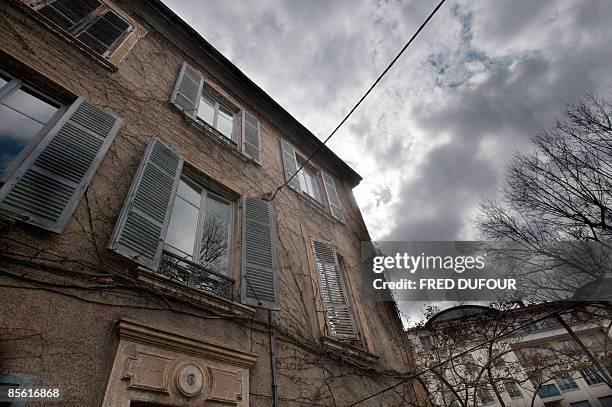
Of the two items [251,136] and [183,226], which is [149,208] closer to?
[183,226]

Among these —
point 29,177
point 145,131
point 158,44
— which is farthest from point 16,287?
point 158,44

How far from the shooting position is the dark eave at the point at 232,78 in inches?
265

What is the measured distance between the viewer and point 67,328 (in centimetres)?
233

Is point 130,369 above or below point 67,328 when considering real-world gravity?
below

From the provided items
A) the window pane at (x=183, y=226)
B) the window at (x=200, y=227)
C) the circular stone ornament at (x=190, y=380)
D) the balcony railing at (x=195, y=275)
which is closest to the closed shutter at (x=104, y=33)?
the window at (x=200, y=227)

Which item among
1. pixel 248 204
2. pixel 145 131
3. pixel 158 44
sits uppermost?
pixel 158 44

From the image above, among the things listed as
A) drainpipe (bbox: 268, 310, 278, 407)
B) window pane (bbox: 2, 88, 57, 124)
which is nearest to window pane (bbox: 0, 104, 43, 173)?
window pane (bbox: 2, 88, 57, 124)

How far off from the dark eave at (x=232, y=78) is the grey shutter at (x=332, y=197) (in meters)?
0.65

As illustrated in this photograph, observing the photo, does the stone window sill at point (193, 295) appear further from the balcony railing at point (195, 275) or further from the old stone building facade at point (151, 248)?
the balcony railing at point (195, 275)

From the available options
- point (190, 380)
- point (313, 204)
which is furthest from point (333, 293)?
point (190, 380)

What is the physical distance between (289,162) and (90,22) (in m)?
4.53

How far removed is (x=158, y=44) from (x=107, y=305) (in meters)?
5.77

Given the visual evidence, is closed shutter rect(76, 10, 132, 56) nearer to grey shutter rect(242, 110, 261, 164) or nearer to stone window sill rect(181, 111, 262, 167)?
stone window sill rect(181, 111, 262, 167)

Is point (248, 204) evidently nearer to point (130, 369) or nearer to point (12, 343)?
point (130, 369)
